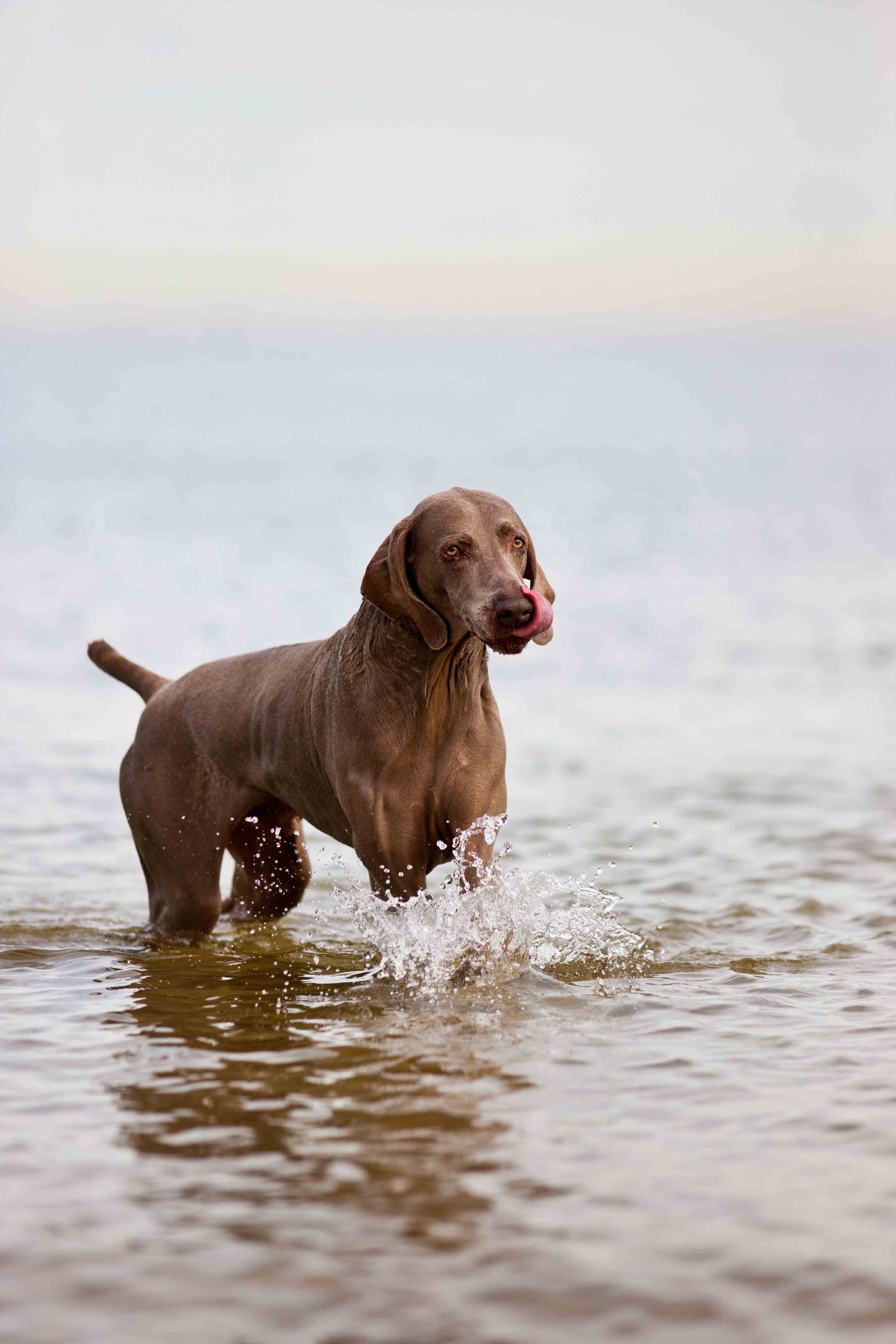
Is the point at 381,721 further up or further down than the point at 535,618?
further down

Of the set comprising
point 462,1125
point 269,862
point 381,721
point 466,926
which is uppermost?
point 381,721

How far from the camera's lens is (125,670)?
6254 millimetres

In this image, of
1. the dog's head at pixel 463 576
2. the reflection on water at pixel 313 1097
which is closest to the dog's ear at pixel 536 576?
the dog's head at pixel 463 576

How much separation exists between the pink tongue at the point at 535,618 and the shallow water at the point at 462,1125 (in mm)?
963

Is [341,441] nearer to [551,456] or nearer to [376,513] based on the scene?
[551,456]

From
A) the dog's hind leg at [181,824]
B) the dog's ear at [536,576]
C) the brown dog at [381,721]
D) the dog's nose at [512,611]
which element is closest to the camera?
the dog's nose at [512,611]

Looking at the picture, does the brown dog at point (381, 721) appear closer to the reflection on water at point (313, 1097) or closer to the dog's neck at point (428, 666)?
the dog's neck at point (428, 666)

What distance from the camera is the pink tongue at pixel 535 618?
4.09m

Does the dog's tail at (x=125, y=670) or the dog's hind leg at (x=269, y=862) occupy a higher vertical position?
the dog's tail at (x=125, y=670)

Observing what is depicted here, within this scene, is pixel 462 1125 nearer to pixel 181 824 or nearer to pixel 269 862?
pixel 181 824

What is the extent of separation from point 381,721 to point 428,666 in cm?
21

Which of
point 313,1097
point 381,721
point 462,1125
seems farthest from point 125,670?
point 462,1125

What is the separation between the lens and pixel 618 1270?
271 cm

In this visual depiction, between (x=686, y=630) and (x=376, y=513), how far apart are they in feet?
41.4
